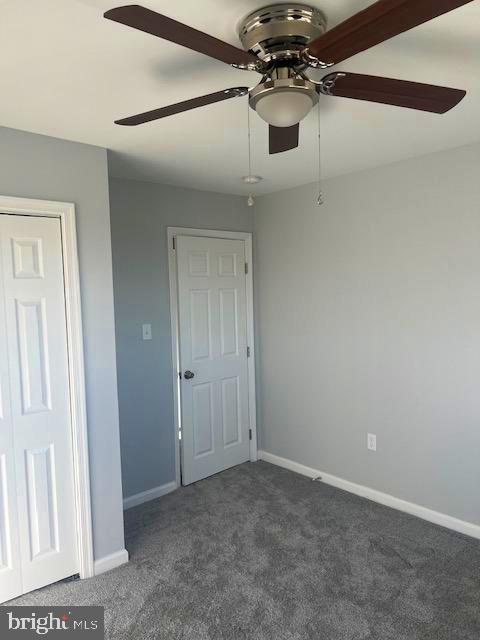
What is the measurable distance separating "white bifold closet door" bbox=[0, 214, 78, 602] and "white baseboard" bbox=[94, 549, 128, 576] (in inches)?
5.5

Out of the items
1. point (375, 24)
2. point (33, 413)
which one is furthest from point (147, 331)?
point (375, 24)

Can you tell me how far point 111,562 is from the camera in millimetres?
2465

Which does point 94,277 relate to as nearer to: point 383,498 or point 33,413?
point 33,413

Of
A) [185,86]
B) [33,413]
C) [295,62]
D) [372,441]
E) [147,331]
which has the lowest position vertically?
[372,441]

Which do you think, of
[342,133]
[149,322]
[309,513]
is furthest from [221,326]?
[342,133]

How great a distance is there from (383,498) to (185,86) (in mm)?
2843

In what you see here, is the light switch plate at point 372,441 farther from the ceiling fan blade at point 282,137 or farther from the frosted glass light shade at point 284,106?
the frosted glass light shade at point 284,106

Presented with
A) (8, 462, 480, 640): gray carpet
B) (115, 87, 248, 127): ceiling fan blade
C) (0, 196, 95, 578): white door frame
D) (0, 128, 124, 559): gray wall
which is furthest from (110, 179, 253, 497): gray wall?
(115, 87, 248, 127): ceiling fan blade

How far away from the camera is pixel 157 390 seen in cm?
330

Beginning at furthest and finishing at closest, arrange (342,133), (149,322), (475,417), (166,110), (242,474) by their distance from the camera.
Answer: (242,474) → (149,322) → (475,417) → (342,133) → (166,110)

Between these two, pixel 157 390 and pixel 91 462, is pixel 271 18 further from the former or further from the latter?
pixel 157 390

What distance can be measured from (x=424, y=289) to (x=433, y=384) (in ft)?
1.98

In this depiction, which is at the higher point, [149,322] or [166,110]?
[166,110]

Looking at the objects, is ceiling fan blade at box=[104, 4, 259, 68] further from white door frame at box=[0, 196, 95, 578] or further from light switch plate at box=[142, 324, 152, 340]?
light switch plate at box=[142, 324, 152, 340]
